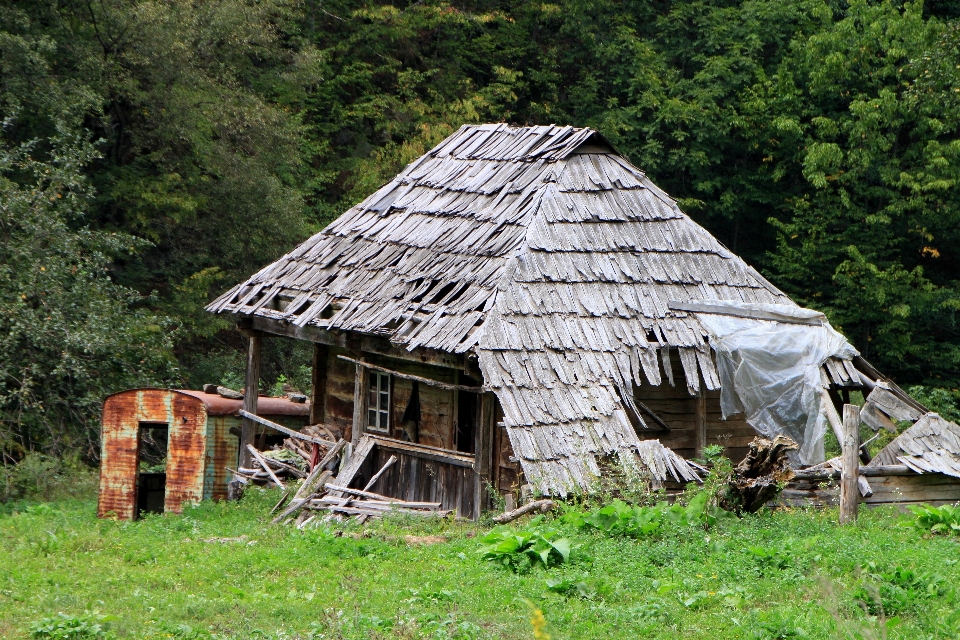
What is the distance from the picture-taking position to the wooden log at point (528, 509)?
11.8 m

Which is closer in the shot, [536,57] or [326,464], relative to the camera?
[326,464]

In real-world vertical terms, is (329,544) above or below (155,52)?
below

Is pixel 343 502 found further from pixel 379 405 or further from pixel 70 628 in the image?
pixel 70 628

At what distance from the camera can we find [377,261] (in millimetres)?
15648

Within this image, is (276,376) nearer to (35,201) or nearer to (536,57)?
(35,201)

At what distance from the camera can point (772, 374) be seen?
14109mm

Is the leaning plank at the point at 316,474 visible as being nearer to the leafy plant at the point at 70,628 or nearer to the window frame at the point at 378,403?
the window frame at the point at 378,403

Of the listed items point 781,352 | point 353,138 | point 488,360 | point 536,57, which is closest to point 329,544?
point 488,360

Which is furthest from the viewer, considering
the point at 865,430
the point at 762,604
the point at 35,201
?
the point at 865,430

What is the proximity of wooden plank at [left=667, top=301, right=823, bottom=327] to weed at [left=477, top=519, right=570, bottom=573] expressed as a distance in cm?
482

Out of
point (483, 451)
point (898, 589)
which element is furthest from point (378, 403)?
point (898, 589)

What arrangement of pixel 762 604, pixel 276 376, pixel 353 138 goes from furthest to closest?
pixel 353 138, pixel 276 376, pixel 762 604

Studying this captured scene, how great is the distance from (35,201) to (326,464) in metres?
8.54

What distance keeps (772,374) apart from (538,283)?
3205 mm
